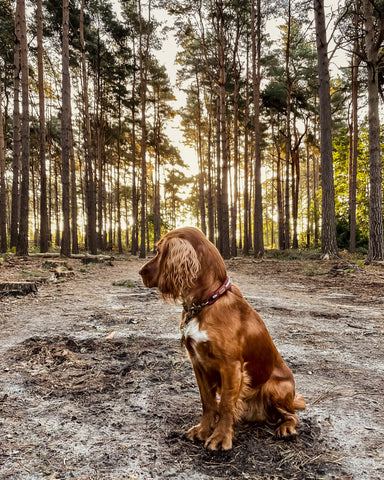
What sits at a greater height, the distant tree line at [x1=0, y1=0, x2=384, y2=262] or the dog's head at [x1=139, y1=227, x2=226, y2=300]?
the distant tree line at [x1=0, y1=0, x2=384, y2=262]

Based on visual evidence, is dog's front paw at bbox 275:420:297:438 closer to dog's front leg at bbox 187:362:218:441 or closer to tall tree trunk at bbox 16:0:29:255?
dog's front leg at bbox 187:362:218:441

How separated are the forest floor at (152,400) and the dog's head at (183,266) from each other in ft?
3.20

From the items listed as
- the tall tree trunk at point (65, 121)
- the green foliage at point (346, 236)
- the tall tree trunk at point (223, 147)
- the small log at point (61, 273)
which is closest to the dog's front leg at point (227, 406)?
the small log at point (61, 273)

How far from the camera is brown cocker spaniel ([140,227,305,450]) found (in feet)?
6.59

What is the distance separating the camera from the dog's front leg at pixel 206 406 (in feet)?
6.98

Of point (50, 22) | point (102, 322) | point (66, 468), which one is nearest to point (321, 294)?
point (102, 322)

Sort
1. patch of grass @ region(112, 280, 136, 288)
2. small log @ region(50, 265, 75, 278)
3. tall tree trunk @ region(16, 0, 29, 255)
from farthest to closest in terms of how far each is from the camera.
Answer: tall tree trunk @ region(16, 0, 29, 255) < small log @ region(50, 265, 75, 278) < patch of grass @ region(112, 280, 136, 288)

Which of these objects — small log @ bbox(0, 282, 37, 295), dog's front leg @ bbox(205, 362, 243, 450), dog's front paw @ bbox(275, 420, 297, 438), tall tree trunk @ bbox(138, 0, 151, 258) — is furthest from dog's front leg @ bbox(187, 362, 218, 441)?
tall tree trunk @ bbox(138, 0, 151, 258)

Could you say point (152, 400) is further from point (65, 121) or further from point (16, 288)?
point (65, 121)

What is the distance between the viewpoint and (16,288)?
7227 mm

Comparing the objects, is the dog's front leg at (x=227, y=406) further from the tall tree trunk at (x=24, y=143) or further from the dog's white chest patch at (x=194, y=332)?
the tall tree trunk at (x=24, y=143)

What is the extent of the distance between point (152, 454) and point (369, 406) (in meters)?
1.70

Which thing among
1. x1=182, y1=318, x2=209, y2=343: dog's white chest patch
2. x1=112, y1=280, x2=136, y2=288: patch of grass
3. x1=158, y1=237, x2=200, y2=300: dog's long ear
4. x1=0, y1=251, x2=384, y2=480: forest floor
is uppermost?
x1=158, y1=237, x2=200, y2=300: dog's long ear

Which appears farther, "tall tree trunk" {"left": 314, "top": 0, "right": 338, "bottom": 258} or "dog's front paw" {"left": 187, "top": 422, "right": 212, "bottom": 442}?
"tall tree trunk" {"left": 314, "top": 0, "right": 338, "bottom": 258}
